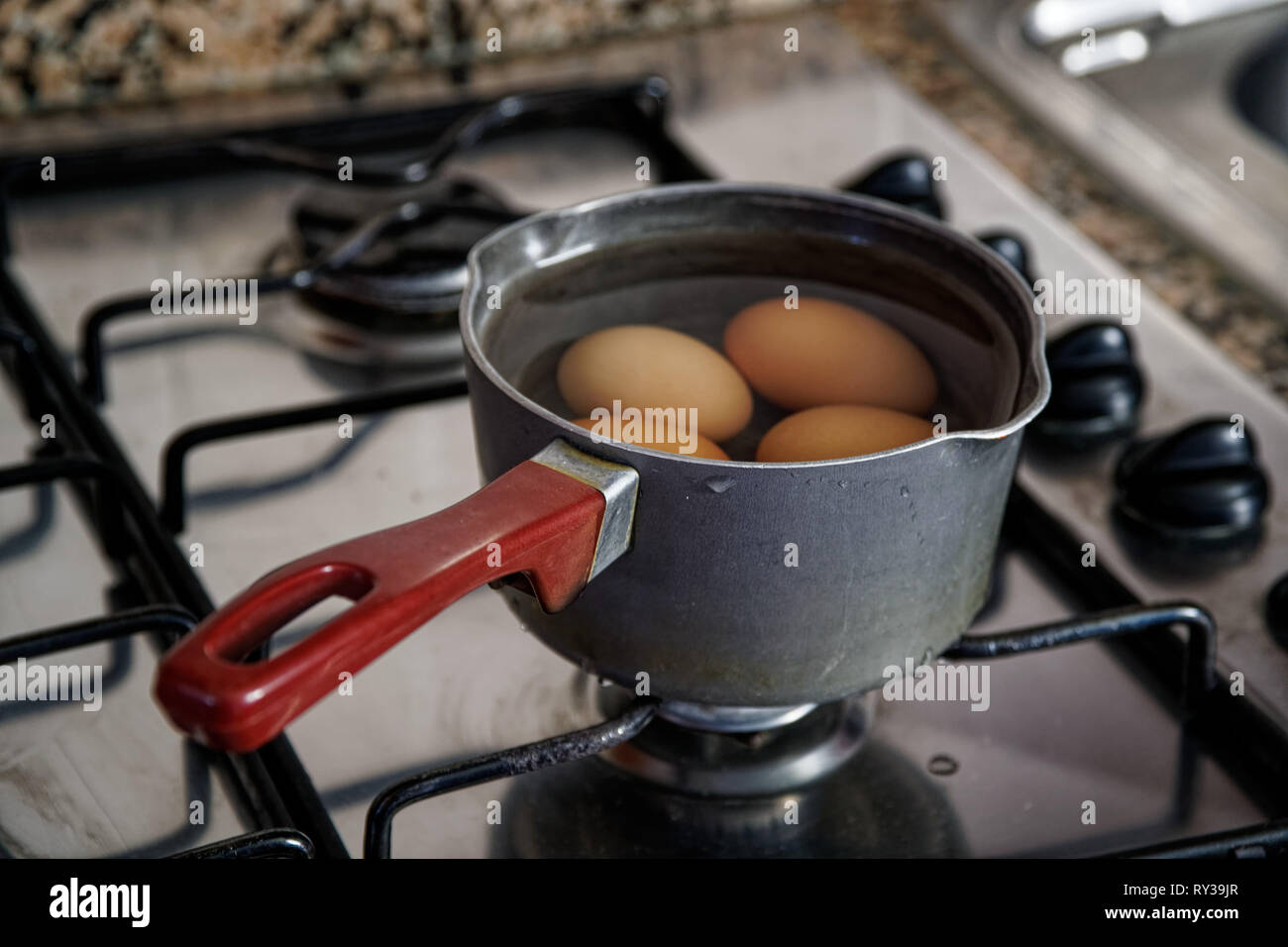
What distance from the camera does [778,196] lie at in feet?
1.83

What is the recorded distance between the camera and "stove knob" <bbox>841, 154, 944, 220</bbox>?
0.76 m

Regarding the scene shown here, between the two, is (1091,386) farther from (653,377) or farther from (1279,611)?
(653,377)

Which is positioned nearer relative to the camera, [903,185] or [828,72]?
[903,185]

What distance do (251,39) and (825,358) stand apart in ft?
1.96

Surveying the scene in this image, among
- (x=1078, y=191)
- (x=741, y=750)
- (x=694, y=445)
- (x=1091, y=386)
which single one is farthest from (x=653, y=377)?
(x=1078, y=191)

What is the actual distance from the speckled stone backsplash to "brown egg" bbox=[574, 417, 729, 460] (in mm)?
583

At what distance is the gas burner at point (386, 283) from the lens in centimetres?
75

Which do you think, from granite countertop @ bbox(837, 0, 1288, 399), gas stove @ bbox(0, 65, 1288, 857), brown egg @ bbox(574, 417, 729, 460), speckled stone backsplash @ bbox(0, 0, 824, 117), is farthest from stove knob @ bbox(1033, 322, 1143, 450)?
speckled stone backsplash @ bbox(0, 0, 824, 117)

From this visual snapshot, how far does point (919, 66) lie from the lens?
1.01 metres

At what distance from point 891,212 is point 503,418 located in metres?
0.20

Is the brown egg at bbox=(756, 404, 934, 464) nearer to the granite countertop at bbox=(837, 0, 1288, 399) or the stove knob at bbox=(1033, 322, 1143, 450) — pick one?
the stove knob at bbox=(1033, 322, 1143, 450)

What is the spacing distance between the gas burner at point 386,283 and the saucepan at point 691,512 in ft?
0.74
